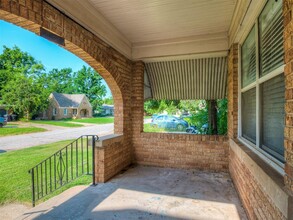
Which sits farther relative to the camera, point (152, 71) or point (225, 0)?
point (152, 71)

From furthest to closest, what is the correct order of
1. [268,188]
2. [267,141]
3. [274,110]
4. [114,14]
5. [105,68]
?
[105,68]
[114,14]
[267,141]
[274,110]
[268,188]

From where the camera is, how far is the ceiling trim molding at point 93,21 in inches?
94.0

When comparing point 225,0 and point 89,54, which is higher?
point 225,0

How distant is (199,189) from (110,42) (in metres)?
3.17

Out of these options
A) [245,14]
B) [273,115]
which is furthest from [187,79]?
[273,115]

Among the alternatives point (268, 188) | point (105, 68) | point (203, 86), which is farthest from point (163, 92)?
point (268, 188)

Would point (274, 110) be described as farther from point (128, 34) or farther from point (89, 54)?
point (128, 34)

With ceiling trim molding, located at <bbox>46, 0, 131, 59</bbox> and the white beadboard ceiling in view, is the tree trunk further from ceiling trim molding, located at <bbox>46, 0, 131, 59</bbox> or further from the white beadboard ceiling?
ceiling trim molding, located at <bbox>46, 0, 131, 59</bbox>

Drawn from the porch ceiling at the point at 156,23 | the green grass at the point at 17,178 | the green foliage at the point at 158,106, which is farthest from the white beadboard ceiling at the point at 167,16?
the green foliage at the point at 158,106

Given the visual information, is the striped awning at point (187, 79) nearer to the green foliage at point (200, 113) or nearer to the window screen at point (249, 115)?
the green foliage at point (200, 113)

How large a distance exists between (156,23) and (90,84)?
142ft

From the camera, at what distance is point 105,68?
3477 millimetres

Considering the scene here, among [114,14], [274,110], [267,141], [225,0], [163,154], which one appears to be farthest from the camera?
[163,154]

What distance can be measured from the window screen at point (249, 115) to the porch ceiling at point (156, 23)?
4.38 feet
